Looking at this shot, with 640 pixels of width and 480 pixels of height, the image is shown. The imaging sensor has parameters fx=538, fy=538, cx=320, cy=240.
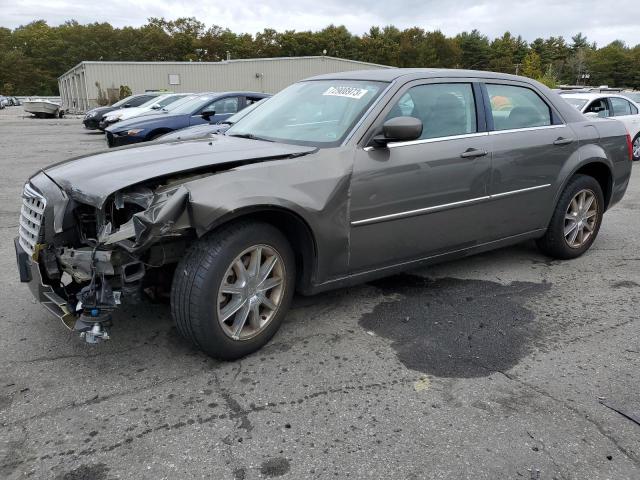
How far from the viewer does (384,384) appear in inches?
115

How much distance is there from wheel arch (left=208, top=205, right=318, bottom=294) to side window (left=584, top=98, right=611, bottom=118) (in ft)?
32.3

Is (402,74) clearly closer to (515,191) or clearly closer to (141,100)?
(515,191)

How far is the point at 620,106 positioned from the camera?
1193 cm

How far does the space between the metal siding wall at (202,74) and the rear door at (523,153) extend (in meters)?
41.5

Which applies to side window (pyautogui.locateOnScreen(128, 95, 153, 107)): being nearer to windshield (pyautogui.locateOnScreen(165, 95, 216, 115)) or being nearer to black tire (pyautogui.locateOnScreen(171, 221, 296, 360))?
windshield (pyautogui.locateOnScreen(165, 95, 216, 115))

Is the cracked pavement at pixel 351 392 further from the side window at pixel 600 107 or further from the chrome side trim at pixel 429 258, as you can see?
the side window at pixel 600 107

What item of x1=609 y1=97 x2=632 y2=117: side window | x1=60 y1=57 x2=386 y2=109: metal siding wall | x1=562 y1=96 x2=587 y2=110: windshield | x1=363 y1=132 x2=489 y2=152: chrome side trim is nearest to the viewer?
x1=363 y1=132 x2=489 y2=152: chrome side trim

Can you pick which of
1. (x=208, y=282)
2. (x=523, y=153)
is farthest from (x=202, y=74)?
(x=208, y=282)

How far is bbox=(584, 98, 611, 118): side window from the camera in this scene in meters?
11.1

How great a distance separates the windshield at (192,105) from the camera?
11.3m

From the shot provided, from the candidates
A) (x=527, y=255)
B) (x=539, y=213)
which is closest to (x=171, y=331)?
(x=539, y=213)

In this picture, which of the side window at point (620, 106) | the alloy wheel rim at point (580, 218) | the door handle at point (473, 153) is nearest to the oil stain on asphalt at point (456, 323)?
the alloy wheel rim at point (580, 218)

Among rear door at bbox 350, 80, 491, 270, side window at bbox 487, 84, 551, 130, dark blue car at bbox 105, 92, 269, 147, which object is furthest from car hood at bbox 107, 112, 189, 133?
rear door at bbox 350, 80, 491, 270

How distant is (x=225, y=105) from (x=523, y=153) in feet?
28.1
